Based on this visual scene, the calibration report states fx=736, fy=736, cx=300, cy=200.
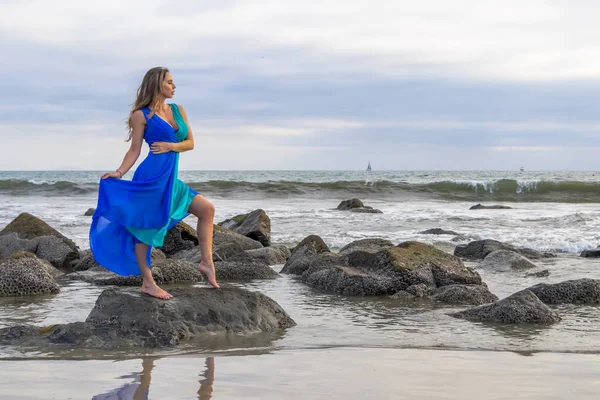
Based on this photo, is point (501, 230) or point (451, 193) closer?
point (501, 230)

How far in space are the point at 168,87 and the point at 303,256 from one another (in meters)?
5.30

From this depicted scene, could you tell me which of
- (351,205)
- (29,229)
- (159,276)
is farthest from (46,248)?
(351,205)

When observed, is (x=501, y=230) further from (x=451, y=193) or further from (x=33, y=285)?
(x=451, y=193)

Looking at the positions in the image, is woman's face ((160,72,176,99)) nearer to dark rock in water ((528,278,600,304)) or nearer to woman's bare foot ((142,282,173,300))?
woman's bare foot ((142,282,173,300))

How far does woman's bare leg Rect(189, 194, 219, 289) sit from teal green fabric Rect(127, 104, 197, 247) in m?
0.11

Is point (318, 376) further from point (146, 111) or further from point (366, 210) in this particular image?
point (366, 210)

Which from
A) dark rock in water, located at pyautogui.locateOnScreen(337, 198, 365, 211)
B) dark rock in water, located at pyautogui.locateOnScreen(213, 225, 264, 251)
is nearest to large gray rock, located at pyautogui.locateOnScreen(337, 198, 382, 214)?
dark rock in water, located at pyautogui.locateOnScreen(337, 198, 365, 211)

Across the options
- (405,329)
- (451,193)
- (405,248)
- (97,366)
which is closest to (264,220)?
(405,248)

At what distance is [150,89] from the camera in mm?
5910

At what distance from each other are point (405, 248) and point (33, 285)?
4468 millimetres

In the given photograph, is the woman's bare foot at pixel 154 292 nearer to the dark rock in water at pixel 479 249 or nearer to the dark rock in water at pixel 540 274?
the dark rock in water at pixel 540 274

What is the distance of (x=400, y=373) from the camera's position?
466 cm

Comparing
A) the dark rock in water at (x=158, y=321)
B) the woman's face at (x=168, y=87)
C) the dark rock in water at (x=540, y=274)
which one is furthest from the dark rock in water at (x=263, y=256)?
the woman's face at (x=168, y=87)

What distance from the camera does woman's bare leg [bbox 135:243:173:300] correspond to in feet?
19.7
